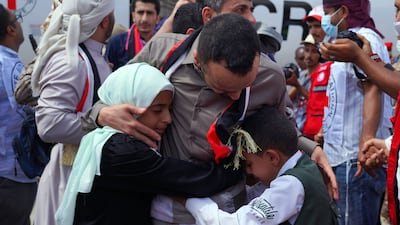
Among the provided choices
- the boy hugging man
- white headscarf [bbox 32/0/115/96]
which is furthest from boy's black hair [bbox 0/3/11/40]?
the boy hugging man

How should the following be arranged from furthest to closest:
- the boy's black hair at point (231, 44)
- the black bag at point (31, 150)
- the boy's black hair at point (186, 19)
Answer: the black bag at point (31, 150)
the boy's black hair at point (186, 19)
the boy's black hair at point (231, 44)

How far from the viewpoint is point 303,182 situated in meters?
2.06

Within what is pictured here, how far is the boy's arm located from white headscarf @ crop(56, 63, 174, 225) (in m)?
0.33

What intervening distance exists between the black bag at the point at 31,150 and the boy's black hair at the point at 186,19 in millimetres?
1053

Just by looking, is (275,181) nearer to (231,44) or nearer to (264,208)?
(264,208)

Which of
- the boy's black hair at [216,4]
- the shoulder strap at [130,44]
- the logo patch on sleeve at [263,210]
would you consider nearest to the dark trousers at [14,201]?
the shoulder strap at [130,44]

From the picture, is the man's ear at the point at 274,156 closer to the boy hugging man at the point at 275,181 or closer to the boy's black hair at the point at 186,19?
the boy hugging man at the point at 275,181

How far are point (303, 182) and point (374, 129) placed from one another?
6.11 feet

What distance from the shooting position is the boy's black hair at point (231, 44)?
6.14ft

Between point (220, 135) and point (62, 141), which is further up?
point (220, 135)

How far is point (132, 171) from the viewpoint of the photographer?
2.01 meters

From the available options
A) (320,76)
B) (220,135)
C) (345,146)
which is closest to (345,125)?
(345,146)

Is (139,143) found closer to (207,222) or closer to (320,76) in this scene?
(207,222)

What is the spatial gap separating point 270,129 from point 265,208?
253mm
